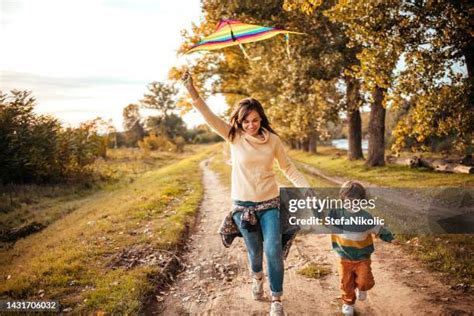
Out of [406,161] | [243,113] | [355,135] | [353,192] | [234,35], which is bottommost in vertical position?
[406,161]

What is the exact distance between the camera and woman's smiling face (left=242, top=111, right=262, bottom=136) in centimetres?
Result: 500

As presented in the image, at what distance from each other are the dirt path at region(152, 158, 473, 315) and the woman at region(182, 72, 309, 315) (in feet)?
2.88

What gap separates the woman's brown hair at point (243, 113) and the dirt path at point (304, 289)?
98.5 inches

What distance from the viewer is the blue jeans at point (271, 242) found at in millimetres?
4820

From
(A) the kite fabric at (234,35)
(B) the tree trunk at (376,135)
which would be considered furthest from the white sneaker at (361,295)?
(B) the tree trunk at (376,135)

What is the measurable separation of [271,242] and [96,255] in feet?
14.9

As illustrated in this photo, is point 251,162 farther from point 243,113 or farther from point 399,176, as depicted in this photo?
point 399,176

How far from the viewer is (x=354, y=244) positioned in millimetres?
4715

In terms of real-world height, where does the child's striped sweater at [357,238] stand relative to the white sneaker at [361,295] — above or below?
above

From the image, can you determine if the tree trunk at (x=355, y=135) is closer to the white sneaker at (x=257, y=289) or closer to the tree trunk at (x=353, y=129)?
the tree trunk at (x=353, y=129)

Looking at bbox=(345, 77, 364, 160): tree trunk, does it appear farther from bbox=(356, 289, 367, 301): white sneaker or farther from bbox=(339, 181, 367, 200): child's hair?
bbox=(356, 289, 367, 301): white sneaker

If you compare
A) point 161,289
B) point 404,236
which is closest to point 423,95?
point 404,236

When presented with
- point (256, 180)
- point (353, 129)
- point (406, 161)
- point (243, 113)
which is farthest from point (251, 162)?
point (353, 129)

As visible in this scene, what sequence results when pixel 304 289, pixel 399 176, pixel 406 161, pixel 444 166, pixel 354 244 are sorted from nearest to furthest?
pixel 354 244
pixel 304 289
pixel 399 176
pixel 444 166
pixel 406 161
